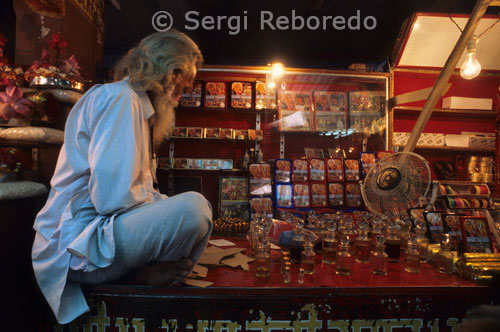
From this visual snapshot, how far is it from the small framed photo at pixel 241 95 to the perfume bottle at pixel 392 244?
272 cm

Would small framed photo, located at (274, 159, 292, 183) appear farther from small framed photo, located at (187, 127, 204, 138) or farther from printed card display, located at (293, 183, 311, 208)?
small framed photo, located at (187, 127, 204, 138)

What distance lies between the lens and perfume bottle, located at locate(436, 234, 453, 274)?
1694mm

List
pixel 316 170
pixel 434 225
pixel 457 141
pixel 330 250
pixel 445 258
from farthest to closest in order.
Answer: pixel 457 141
pixel 316 170
pixel 434 225
pixel 330 250
pixel 445 258

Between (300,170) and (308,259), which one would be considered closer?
(308,259)

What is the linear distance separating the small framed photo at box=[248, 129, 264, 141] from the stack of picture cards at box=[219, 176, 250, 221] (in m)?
0.59

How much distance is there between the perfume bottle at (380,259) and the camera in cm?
163

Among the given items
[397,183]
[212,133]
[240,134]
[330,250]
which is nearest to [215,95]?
[212,133]

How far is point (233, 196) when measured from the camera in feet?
13.5

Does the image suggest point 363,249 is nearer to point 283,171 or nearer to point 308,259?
point 308,259

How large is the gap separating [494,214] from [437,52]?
10.6 ft

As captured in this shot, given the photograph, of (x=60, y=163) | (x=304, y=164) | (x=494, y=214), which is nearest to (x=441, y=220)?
(x=494, y=214)

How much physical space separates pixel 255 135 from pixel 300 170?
2.89 feet

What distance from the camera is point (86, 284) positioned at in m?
1.39

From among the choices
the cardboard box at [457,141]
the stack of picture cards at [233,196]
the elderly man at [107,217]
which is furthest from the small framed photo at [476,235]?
the cardboard box at [457,141]
